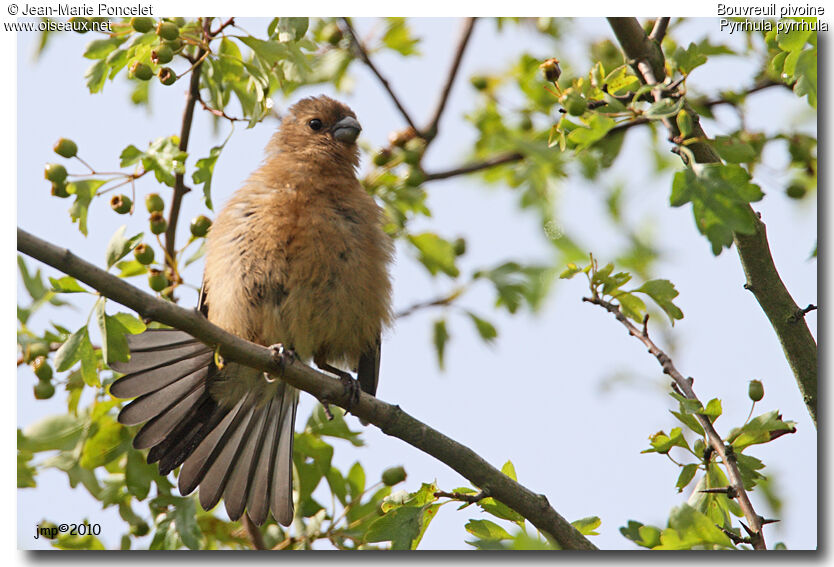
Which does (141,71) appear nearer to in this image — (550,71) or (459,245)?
(550,71)

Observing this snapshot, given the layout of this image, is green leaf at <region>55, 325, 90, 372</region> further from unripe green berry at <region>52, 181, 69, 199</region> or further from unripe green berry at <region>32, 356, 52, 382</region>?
unripe green berry at <region>52, 181, 69, 199</region>

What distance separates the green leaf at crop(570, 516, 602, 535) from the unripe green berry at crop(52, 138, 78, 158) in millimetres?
1696

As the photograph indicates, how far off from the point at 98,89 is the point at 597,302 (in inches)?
60.1

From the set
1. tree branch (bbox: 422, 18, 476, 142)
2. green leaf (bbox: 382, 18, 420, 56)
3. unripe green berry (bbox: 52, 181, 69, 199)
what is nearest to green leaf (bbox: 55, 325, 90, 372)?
unripe green berry (bbox: 52, 181, 69, 199)

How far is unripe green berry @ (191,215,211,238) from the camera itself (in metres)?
2.64

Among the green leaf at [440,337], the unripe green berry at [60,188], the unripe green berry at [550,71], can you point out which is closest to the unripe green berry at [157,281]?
the unripe green berry at [60,188]

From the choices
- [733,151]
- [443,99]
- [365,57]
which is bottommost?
[733,151]

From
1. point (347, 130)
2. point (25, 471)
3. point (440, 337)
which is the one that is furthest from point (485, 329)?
point (25, 471)

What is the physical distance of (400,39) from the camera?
3.04 m

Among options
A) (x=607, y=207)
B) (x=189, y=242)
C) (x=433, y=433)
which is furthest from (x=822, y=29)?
(x=189, y=242)

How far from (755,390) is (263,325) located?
137 cm

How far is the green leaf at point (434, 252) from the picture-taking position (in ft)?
10.0
